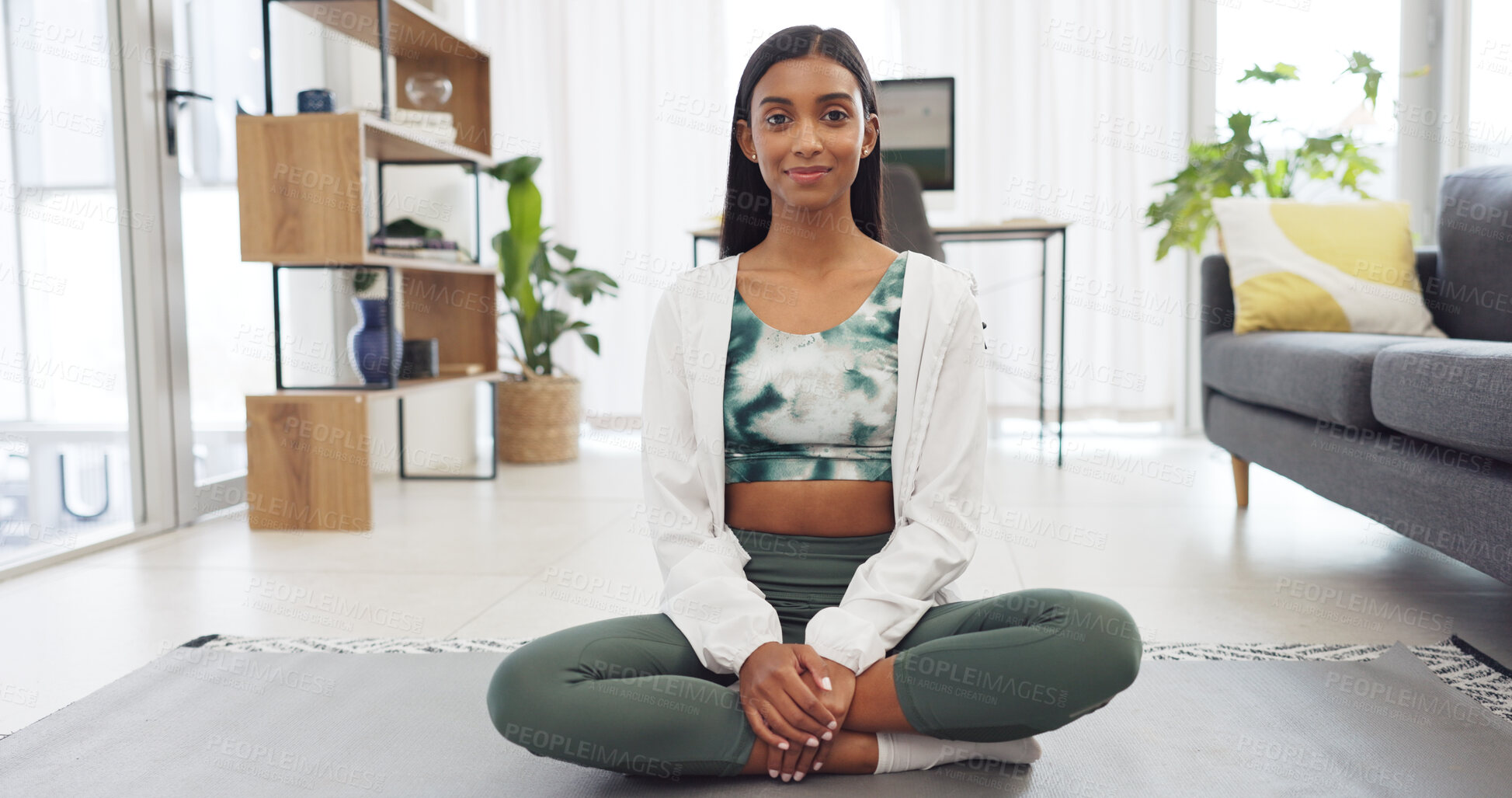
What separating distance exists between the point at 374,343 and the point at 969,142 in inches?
88.9

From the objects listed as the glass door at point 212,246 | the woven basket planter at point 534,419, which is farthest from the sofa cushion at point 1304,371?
the glass door at point 212,246

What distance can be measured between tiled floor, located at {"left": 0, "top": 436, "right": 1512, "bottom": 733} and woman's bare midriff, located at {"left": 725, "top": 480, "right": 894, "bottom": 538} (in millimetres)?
607

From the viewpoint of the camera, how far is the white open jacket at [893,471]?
1022 mm

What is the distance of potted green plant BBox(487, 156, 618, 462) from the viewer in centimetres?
333

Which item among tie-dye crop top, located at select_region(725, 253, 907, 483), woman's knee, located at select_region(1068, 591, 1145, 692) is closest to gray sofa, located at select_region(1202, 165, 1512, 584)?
woman's knee, located at select_region(1068, 591, 1145, 692)

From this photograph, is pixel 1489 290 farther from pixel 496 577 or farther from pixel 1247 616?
pixel 496 577

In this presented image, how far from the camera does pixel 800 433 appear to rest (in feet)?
3.69

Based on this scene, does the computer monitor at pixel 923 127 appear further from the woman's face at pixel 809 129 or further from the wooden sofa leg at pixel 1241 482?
the woman's face at pixel 809 129

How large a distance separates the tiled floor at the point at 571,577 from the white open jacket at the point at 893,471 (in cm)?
59

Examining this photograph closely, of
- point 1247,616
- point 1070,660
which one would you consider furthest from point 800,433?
point 1247,616

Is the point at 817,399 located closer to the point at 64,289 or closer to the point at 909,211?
the point at 909,211

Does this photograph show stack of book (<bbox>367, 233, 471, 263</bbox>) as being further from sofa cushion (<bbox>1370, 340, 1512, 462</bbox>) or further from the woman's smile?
sofa cushion (<bbox>1370, 340, 1512, 462</bbox>)

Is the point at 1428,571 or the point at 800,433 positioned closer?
the point at 800,433

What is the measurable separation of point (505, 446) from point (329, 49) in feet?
4.24
